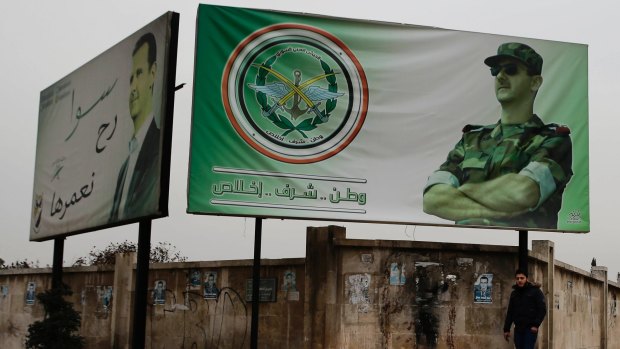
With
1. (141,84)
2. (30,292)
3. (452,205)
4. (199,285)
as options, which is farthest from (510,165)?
(30,292)

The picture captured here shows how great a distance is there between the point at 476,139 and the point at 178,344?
6508mm

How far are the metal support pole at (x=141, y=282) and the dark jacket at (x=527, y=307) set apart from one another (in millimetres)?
5484

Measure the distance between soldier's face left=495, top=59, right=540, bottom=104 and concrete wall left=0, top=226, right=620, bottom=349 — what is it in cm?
256

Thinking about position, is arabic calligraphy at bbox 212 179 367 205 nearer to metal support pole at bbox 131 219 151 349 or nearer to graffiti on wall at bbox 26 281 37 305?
metal support pole at bbox 131 219 151 349

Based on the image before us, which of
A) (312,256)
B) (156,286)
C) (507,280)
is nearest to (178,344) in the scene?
(156,286)

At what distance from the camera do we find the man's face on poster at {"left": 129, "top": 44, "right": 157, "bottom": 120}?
49.3 ft

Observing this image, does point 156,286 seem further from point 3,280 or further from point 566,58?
point 566,58

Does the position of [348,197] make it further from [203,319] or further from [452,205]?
[203,319]

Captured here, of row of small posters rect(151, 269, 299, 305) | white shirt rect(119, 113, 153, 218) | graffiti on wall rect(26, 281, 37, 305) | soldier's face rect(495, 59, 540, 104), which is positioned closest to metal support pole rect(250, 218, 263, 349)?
row of small posters rect(151, 269, 299, 305)

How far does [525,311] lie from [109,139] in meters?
7.25

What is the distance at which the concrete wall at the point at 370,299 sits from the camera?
15523mm

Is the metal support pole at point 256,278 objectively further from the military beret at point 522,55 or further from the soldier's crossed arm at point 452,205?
the military beret at point 522,55

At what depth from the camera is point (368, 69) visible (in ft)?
52.4

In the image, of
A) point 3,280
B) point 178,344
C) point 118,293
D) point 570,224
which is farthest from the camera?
point 3,280
